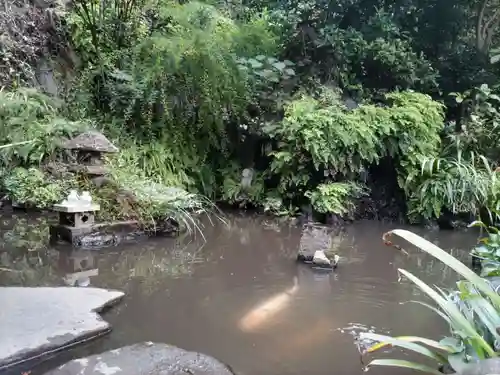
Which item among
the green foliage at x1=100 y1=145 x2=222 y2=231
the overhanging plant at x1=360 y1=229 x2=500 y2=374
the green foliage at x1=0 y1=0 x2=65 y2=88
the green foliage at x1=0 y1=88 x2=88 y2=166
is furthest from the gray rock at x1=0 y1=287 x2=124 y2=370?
the green foliage at x1=0 y1=0 x2=65 y2=88

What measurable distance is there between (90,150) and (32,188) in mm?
1192

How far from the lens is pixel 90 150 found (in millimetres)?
5348

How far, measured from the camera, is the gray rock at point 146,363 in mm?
2449

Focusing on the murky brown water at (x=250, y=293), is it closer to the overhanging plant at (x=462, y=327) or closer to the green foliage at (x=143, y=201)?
the green foliage at (x=143, y=201)

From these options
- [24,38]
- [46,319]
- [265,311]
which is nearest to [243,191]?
[265,311]

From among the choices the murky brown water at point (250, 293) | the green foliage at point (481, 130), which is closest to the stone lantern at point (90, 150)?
the murky brown water at point (250, 293)

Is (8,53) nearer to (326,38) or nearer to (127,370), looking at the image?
(326,38)

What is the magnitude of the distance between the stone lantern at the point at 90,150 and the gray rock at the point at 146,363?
3.02 m

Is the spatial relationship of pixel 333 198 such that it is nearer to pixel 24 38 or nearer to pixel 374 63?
pixel 374 63

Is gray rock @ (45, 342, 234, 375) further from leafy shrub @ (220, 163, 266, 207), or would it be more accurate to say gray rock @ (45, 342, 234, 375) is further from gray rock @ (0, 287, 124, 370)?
leafy shrub @ (220, 163, 266, 207)

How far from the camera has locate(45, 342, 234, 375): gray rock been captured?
2.45 m

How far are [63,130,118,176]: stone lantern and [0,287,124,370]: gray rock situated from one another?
6.96 ft

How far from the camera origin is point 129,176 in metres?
6.10

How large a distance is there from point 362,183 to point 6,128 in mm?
4503
